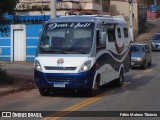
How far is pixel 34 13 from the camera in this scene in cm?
4009

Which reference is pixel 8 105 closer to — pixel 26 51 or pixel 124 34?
pixel 124 34

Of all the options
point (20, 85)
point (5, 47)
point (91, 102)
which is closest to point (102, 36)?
point (91, 102)

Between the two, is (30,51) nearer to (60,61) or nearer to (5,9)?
(5,9)

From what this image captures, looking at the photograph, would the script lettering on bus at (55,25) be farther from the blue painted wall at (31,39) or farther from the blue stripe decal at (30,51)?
the blue stripe decal at (30,51)

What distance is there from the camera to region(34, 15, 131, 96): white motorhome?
652 inches

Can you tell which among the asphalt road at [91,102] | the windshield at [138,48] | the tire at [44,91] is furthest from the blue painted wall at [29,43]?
the tire at [44,91]

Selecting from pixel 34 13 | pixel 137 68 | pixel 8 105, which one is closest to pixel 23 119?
pixel 8 105

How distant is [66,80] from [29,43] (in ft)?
59.1

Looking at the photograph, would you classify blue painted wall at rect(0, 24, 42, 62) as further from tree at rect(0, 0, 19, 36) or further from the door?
tree at rect(0, 0, 19, 36)

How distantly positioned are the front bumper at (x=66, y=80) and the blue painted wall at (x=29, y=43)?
17190 millimetres

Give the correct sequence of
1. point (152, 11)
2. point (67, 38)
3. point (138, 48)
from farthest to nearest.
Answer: point (152, 11) < point (138, 48) < point (67, 38)

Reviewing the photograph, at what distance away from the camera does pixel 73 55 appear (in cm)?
1672

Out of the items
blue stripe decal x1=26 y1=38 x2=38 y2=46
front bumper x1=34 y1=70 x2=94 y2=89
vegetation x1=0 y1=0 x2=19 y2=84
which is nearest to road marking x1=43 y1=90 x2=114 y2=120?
front bumper x1=34 y1=70 x2=94 y2=89

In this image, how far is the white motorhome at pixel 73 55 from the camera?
1656 centimetres
